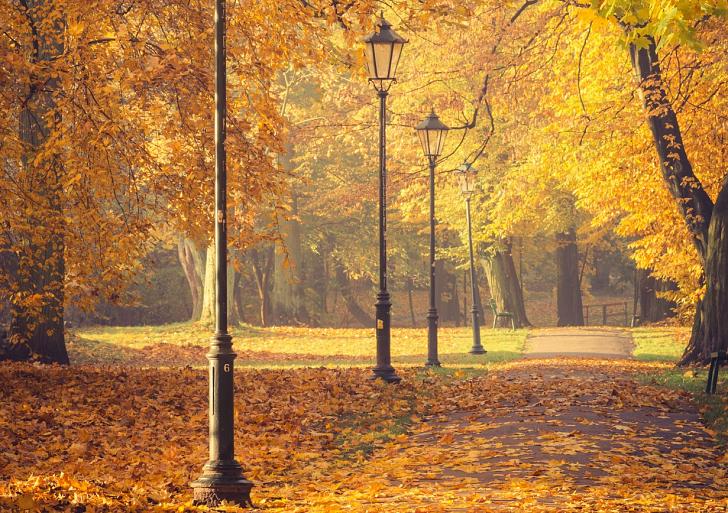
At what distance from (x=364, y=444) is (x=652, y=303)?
30629 mm

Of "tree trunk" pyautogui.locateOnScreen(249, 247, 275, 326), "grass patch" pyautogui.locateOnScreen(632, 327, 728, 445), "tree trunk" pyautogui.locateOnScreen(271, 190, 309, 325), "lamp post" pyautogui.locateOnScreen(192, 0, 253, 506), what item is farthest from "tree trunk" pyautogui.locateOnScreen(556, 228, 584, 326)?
"lamp post" pyautogui.locateOnScreen(192, 0, 253, 506)

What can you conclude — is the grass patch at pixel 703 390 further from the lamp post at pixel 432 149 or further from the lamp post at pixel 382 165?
the lamp post at pixel 432 149

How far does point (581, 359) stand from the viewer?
25.1 meters

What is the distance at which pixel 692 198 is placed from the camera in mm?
20547

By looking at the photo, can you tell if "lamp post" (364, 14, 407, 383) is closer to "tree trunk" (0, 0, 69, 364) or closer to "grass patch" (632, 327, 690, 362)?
"tree trunk" (0, 0, 69, 364)

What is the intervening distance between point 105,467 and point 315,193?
119 feet

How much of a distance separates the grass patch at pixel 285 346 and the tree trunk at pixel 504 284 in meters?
2.83

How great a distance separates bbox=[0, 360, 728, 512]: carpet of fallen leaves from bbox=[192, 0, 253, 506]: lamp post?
0.82 feet

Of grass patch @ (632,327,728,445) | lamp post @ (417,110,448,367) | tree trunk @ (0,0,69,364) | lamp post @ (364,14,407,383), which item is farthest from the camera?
lamp post @ (417,110,448,367)

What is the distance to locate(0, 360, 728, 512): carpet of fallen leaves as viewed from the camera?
8742 millimetres

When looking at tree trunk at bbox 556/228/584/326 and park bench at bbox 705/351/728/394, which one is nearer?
park bench at bbox 705/351/728/394

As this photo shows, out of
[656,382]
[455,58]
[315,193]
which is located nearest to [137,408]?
[656,382]

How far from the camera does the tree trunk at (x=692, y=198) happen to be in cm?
1970

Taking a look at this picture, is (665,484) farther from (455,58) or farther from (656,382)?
(455,58)
